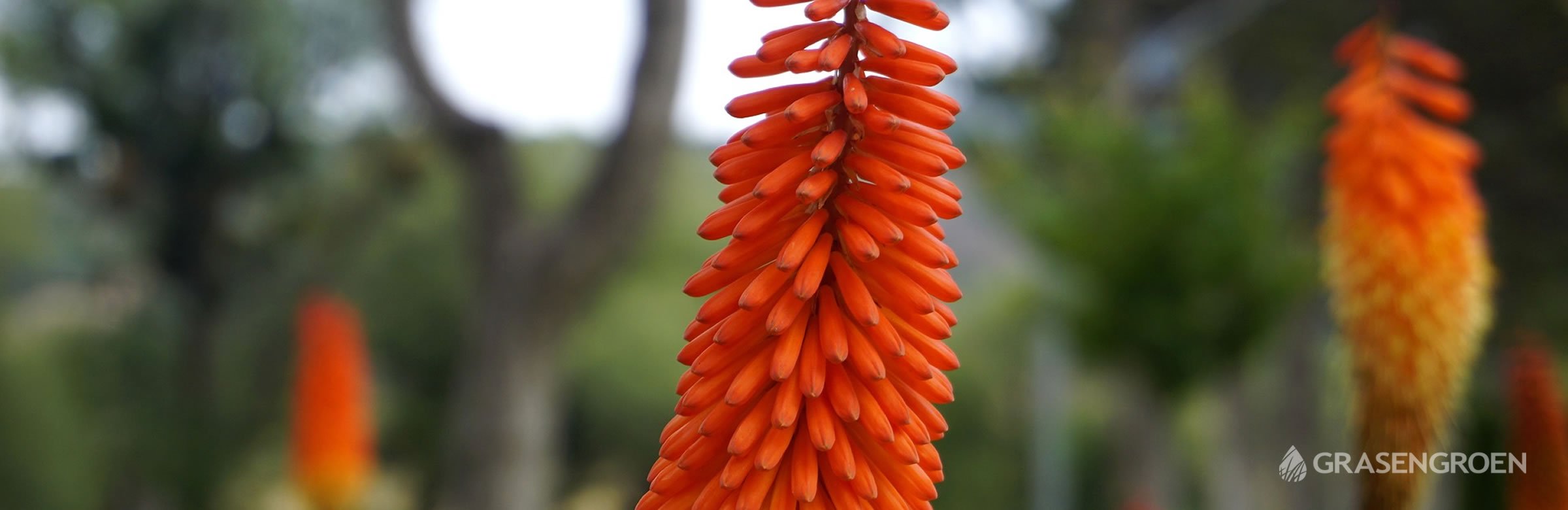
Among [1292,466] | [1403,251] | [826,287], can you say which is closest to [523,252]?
[1292,466]

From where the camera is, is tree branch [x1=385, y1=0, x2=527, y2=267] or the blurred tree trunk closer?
the blurred tree trunk

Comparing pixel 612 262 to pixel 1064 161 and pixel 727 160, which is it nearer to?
pixel 1064 161

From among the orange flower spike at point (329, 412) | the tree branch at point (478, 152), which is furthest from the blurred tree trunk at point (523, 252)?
the orange flower spike at point (329, 412)

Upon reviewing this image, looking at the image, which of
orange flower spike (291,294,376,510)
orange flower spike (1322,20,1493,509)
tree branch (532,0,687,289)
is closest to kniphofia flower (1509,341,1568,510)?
orange flower spike (1322,20,1493,509)

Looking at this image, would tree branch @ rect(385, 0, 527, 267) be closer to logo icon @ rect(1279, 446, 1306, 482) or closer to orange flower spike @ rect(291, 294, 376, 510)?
orange flower spike @ rect(291, 294, 376, 510)

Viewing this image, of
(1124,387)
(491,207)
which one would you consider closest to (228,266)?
Result: (491,207)

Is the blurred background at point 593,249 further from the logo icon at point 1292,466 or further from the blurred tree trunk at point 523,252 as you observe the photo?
the logo icon at point 1292,466
